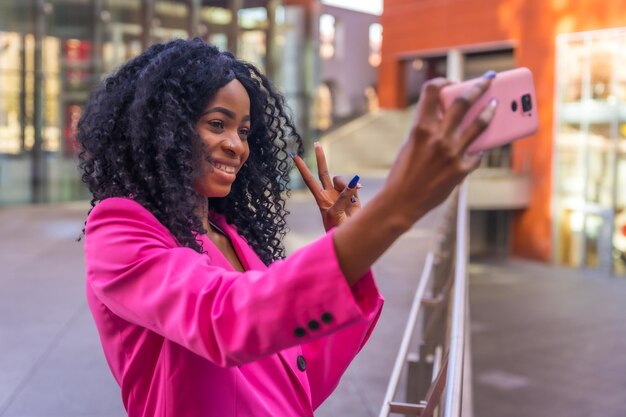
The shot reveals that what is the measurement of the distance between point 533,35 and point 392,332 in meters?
18.8

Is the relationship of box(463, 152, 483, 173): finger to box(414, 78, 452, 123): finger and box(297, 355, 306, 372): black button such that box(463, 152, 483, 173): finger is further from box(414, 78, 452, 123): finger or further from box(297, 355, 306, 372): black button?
box(297, 355, 306, 372): black button

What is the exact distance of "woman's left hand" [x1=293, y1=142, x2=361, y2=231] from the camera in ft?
5.17

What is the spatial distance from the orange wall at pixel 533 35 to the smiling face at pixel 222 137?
19396mm

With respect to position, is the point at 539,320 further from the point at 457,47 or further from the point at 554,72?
the point at 457,47

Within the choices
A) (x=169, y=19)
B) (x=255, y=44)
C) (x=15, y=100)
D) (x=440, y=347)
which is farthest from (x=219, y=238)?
(x=255, y=44)

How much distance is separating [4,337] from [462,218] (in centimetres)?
322

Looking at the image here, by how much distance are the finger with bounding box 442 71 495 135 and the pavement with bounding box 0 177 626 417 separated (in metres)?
3.34

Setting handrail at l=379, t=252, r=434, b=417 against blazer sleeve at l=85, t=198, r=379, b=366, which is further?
handrail at l=379, t=252, r=434, b=417

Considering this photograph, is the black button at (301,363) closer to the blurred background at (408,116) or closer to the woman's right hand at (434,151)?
the woman's right hand at (434,151)

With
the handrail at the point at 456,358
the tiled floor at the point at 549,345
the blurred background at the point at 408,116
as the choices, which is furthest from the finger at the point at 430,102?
the tiled floor at the point at 549,345

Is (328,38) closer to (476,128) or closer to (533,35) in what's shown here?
(533,35)

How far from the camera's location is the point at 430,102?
2.87 feet

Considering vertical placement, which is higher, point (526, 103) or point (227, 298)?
point (526, 103)

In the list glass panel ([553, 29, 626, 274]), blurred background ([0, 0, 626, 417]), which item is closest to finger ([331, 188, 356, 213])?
blurred background ([0, 0, 626, 417])
